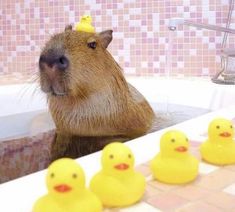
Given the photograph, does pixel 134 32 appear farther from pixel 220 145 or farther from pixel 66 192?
pixel 66 192

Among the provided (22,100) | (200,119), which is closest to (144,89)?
(22,100)

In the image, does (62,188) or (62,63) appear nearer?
(62,188)

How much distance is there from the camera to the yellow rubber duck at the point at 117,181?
578mm

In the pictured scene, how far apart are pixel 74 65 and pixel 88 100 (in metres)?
0.13

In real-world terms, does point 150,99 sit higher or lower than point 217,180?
lower

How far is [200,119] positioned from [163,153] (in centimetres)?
44

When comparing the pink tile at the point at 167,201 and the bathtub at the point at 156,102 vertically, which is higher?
the pink tile at the point at 167,201

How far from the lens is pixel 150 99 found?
209 cm

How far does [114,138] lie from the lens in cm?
112

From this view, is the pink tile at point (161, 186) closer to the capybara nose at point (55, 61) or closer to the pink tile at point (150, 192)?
the pink tile at point (150, 192)

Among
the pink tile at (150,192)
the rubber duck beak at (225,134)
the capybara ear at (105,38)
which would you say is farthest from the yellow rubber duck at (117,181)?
the capybara ear at (105,38)

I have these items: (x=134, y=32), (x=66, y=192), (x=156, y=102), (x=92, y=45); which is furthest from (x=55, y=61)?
(x=134, y=32)

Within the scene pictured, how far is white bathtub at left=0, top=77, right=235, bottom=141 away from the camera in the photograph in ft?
6.16

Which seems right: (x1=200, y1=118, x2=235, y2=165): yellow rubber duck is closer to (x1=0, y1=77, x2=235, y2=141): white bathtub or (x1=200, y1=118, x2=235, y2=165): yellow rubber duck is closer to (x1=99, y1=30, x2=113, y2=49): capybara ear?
(x1=99, y1=30, x2=113, y2=49): capybara ear
